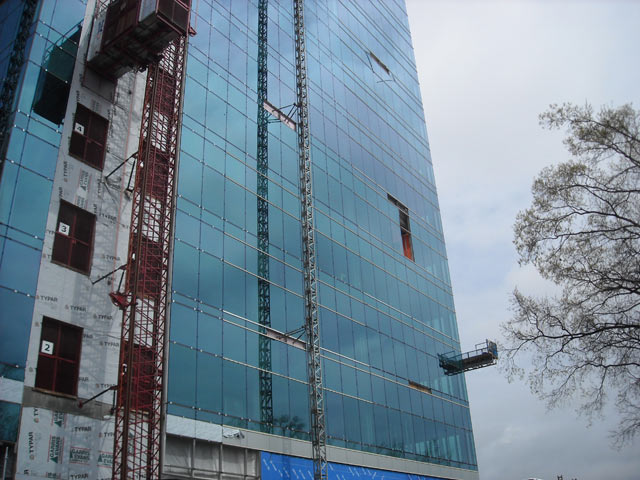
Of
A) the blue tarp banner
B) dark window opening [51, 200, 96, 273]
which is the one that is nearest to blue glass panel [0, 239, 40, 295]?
dark window opening [51, 200, 96, 273]

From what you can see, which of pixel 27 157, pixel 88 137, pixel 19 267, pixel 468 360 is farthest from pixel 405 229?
pixel 19 267

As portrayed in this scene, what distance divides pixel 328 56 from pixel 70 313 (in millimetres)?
37685

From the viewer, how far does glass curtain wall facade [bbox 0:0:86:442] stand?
23422 mm

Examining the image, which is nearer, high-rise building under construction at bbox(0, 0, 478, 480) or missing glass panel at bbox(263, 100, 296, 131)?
high-rise building under construction at bbox(0, 0, 478, 480)

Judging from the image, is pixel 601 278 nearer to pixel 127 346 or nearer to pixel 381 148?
pixel 127 346

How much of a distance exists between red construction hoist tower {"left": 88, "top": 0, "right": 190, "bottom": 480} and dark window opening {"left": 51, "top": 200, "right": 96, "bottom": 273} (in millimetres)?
1913

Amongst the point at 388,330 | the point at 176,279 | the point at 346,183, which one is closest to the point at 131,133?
the point at 176,279

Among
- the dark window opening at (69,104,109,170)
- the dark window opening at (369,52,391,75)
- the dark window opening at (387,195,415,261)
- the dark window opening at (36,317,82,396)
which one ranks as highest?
the dark window opening at (369,52,391,75)

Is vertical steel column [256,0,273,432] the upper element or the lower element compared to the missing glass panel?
lower

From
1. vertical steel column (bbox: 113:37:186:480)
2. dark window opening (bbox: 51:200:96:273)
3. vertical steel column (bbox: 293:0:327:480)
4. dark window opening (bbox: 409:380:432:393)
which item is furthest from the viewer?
dark window opening (bbox: 409:380:432:393)

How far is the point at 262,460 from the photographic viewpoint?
32.1 m

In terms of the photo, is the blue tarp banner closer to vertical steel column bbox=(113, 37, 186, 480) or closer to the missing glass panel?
vertical steel column bbox=(113, 37, 186, 480)

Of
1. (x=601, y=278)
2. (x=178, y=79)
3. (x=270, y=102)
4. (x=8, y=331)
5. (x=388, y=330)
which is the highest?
(x=270, y=102)

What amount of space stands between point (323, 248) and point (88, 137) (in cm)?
1948
